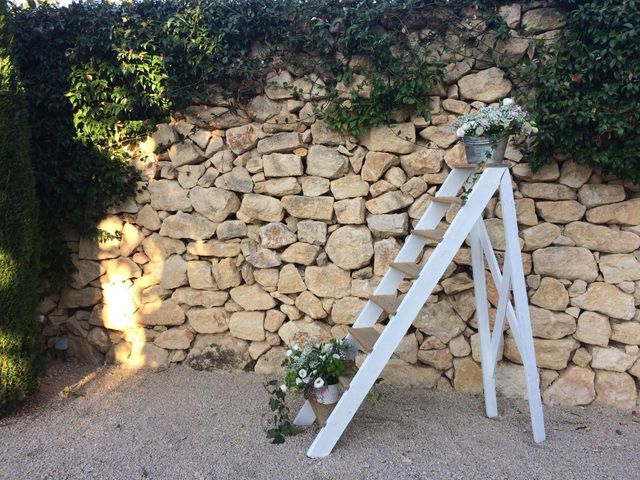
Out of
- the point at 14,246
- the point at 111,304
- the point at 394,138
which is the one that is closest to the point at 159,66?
the point at 14,246

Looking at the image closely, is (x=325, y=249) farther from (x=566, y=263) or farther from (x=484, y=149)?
(x=566, y=263)

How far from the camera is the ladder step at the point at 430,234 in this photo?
2.49 m

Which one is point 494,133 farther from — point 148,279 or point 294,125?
point 148,279

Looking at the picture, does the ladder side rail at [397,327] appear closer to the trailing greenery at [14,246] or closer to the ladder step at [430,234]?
the ladder step at [430,234]

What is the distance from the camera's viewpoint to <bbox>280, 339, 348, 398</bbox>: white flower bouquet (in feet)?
8.69

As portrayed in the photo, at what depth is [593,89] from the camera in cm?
279

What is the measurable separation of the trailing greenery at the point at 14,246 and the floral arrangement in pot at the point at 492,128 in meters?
2.66

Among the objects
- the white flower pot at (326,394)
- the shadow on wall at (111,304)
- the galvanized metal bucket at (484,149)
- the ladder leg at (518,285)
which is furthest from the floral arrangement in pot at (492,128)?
the shadow on wall at (111,304)

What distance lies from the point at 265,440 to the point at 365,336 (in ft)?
2.65

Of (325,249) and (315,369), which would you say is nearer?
(315,369)

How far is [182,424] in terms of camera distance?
287 centimetres

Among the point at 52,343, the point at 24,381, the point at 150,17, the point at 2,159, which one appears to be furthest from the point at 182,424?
the point at 150,17

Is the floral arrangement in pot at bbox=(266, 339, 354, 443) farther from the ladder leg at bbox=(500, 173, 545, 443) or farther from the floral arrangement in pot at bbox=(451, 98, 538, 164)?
the floral arrangement in pot at bbox=(451, 98, 538, 164)

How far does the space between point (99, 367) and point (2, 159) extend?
1731mm
